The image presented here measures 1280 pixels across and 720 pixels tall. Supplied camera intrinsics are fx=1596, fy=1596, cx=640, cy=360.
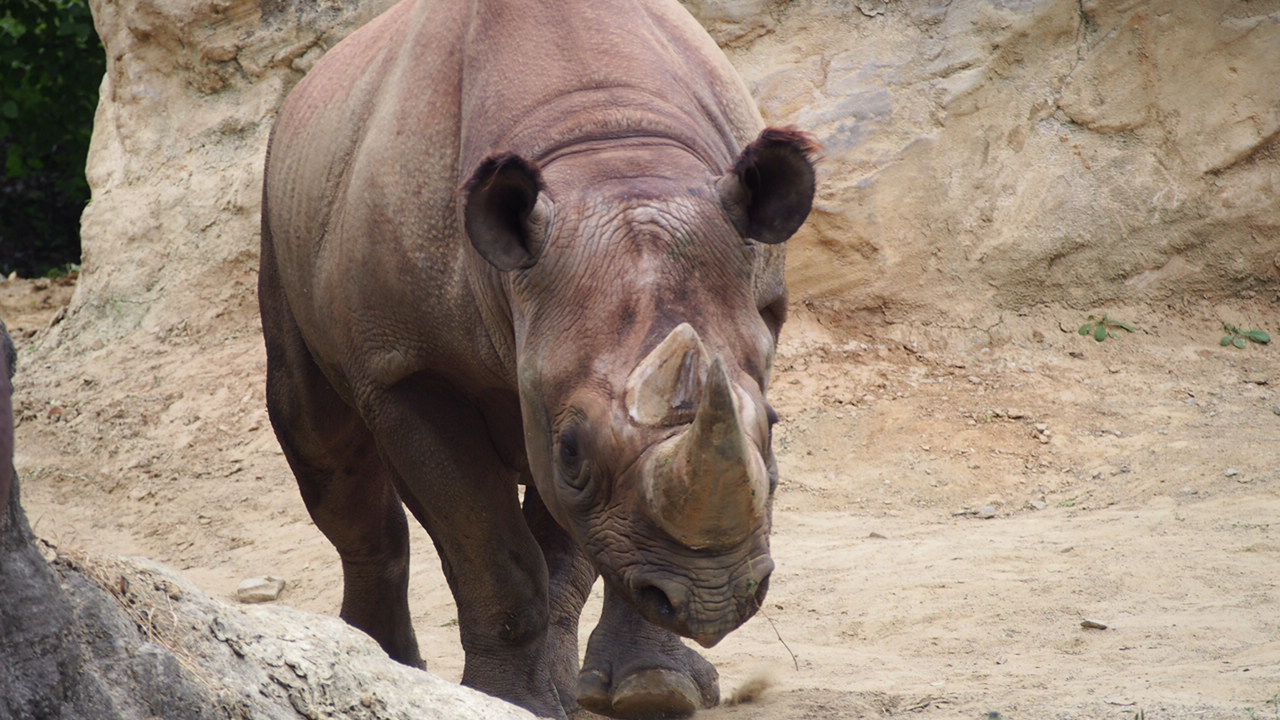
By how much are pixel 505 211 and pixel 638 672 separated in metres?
1.55

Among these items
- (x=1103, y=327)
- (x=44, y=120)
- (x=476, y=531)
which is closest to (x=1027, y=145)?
(x=1103, y=327)

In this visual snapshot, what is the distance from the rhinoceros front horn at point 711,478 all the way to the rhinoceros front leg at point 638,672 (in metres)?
1.34

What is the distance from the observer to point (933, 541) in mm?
6758

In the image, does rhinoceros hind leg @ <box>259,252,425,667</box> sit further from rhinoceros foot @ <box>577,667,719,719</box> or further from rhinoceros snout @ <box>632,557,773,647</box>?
rhinoceros snout @ <box>632,557,773,647</box>

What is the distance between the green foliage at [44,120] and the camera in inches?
479

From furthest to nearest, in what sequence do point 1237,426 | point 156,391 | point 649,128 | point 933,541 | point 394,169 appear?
point 156,391 → point 1237,426 → point 933,541 → point 394,169 → point 649,128

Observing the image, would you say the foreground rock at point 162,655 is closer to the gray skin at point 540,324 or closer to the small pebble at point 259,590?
the gray skin at point 540,324

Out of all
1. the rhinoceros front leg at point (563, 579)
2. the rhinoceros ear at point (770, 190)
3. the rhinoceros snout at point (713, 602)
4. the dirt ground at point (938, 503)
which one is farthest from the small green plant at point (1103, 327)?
the rhinoceros snout at point (713, 602)

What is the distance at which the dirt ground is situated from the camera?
16.3 feet

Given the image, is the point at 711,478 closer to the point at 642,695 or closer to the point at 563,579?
the point at 642,695

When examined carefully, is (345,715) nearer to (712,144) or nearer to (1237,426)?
(712,144)

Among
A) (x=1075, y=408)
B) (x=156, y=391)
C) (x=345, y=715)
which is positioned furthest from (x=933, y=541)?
(x=156, y=391)

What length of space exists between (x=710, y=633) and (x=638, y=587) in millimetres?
221

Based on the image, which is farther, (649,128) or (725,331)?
(649,128)
